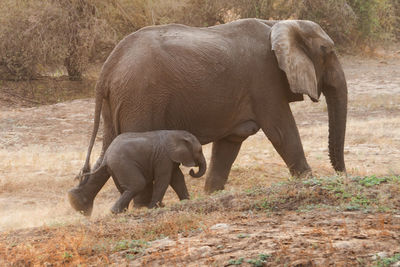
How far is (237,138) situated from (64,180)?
114 inches

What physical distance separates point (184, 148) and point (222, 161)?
136 cm

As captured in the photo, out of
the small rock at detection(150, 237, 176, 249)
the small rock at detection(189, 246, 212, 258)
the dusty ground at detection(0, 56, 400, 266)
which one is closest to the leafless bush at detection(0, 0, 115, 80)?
the dusty ground at detection(0, 56, 400, 266)

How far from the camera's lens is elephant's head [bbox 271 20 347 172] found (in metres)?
7.89

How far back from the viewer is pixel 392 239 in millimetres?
4422

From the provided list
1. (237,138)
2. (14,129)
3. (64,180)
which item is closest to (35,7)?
(14,129)

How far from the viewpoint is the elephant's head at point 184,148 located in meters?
7.30

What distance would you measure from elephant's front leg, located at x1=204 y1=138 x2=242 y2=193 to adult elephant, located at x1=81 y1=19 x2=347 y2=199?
3 cm

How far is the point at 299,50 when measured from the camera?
325 inches

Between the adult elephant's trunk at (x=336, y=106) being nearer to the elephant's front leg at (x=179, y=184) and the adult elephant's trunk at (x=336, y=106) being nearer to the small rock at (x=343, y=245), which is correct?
the elephant's front leg at (x=179, y=184)

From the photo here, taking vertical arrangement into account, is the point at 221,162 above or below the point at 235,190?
below

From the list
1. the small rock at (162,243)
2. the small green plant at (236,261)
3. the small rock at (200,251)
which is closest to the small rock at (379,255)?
the small green plant at (236,261)

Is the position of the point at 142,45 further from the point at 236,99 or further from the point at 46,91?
the point at 46,91

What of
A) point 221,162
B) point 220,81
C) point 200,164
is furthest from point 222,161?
point 220,81

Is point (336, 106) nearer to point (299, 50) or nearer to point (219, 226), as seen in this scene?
point (299, 50)
